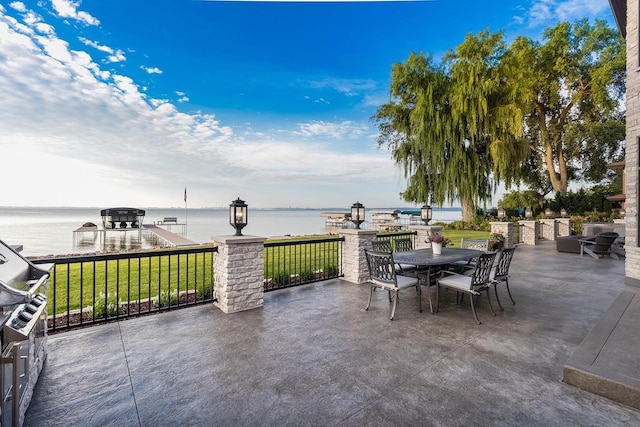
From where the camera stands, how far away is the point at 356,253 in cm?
519

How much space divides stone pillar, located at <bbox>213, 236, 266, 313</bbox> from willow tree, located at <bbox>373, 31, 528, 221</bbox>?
10.7 m

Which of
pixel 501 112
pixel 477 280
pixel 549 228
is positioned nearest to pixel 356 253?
pixel 477 280

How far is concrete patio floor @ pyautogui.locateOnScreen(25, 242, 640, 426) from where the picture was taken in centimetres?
177

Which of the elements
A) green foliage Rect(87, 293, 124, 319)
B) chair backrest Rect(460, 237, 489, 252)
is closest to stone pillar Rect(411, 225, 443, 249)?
chair backrest Rect(460, 237, 489, 252)

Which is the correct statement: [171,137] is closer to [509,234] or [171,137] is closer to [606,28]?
[509,234]

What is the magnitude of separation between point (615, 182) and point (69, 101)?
85.7 ft

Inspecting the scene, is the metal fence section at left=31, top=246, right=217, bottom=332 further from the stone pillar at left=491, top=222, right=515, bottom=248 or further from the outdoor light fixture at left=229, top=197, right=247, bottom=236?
the stone pillar at left=491, top=222, right=515, bottom=248

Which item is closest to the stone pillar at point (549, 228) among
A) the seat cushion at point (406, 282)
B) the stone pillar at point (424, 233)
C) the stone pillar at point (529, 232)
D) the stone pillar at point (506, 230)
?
the stone pillar at point (529, 232)

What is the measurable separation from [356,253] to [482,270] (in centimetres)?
221

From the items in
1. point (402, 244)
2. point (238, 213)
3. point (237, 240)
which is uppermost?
point (238, 213)

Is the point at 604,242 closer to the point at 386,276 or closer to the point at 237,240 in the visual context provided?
the point at 386,276

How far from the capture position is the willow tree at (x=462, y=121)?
37.5 ft

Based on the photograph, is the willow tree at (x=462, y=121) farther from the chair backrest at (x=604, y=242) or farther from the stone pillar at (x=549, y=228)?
the chair backrest at (x=604, y=242)

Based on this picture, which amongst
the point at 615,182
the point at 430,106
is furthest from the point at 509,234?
the point at 615,182
